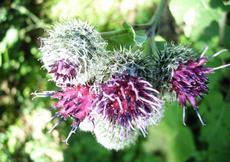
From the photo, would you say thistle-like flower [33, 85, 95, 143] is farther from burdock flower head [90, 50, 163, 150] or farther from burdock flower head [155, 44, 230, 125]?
burdock flower head [155, 44, 230, 125]

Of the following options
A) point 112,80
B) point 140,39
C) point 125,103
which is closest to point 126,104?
point 125,103

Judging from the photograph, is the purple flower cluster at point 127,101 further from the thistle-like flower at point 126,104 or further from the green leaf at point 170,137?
the green leaf at point 170,137


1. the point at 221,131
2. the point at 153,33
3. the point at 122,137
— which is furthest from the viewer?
the point at 221,131

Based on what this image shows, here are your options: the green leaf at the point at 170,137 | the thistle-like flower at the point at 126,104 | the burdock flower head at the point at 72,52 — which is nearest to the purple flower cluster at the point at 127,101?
the thistle-like flower at the point at 126,104

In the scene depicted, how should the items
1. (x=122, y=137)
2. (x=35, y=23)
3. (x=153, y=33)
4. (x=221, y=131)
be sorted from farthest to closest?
(x=35, y=23), (x=221, y=131), (x=153, y=33), (x=122, y=137)

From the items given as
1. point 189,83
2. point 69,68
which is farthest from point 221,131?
point 69,68

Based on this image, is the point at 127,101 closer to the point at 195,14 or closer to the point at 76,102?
the point at 76,102

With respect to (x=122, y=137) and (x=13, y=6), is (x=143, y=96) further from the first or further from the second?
(x=13, y=6)
